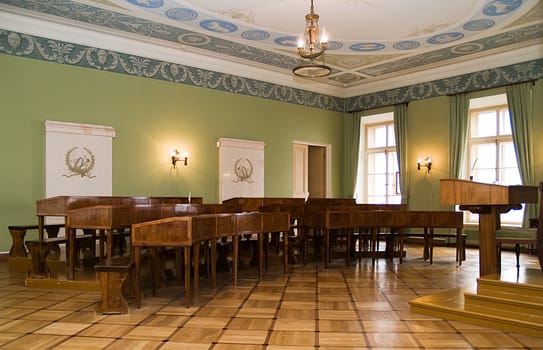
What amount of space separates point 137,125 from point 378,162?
6200mm

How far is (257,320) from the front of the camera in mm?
3848

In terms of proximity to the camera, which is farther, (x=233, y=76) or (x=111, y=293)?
(x=233, y=76)

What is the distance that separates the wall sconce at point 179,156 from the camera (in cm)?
880

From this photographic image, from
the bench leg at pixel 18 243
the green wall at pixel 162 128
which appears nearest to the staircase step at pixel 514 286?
the green wall at pixel 162 128

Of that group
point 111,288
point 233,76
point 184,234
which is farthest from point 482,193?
point 233,76

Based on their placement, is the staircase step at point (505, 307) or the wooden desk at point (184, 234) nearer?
the staircase step at point (505, 307)

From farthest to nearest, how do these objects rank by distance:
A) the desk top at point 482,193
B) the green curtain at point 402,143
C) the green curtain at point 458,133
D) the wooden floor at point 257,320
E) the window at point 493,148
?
the green curtain at point 402,143 < the green curtain at point 458,133 < the window at point 493,148 < the desk top at point 482,193 < the wooden floor at point 257,320

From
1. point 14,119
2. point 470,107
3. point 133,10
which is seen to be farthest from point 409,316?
point 470,107

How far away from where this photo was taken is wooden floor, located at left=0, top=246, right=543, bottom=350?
3262mm

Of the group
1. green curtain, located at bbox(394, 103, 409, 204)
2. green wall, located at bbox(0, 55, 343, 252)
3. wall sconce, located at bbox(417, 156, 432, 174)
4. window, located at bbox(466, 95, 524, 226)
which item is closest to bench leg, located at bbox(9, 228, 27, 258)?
green wall, located at bbox(0, 55, 343, 252)

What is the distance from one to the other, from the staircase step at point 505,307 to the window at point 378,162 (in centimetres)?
748

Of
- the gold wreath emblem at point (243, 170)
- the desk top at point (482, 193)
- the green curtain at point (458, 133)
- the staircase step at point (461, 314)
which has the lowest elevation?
the staircase step at point (461, 314)

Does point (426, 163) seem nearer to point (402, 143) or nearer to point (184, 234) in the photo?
point (402, 143)

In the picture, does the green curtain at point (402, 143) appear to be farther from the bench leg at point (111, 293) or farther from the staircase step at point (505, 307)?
the bench leg at point (111, 293)
